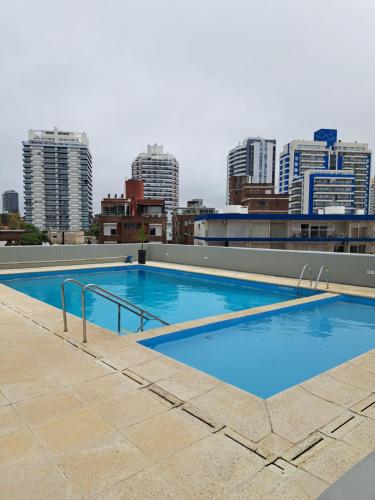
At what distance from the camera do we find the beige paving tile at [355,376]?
13.8ft

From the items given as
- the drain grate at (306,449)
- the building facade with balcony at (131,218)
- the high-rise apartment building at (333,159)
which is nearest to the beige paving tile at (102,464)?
the drain grate at (306,449)

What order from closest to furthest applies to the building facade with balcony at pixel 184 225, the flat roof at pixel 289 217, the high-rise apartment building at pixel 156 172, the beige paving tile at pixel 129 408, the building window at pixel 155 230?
1. the beige paving tile at pixel 129 408
2. the flat roof at pixel 289 217
3. the building window at pixel 155 230
4. the building facade with balcony at pixel 184 225
5. the high-rise apartment building at pixel 156 172

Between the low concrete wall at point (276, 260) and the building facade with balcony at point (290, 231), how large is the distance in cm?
1865

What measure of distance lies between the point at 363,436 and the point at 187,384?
191cm

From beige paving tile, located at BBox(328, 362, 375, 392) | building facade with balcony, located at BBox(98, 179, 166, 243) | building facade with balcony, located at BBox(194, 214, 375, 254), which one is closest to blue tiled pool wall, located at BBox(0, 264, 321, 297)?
beige paving tile, located at BBox(328, 362, 375, 392)

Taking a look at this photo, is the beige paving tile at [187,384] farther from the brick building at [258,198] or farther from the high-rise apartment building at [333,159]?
the high-rise apartment building at [333,159]

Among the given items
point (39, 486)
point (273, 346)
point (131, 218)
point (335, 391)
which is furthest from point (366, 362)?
point (131, 218)

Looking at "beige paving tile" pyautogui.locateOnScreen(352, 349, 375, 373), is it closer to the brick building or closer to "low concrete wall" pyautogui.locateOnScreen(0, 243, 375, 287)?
"low concrete wall" pyautogui.locateOnScreen(0, 243, 375, 287)

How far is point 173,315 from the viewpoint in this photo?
1048cm

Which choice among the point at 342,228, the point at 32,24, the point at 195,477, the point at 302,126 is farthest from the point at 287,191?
the point at 195,477

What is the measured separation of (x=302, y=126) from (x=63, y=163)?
95.0 m

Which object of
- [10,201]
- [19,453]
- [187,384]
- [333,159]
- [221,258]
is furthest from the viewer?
[10,201]

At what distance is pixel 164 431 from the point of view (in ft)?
10.3

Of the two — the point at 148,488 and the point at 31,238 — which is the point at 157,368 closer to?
the point at 148,488
